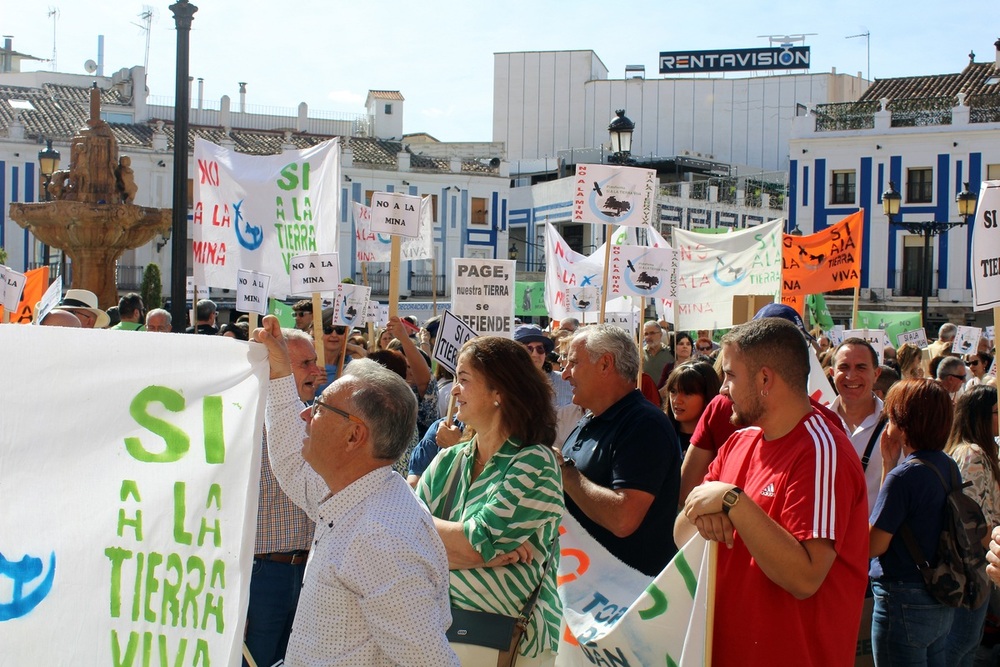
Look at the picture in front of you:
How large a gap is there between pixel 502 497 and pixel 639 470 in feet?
2.42

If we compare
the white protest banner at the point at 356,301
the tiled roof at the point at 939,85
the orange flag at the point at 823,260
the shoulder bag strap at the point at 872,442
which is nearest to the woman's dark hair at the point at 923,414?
the shoulder bag strap at the point at 872,442

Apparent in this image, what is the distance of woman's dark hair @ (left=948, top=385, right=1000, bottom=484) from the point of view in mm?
4980

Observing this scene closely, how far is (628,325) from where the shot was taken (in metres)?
14.9

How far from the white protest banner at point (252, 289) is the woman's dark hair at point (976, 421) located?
18.0ft

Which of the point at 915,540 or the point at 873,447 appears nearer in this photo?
the point at 915,540

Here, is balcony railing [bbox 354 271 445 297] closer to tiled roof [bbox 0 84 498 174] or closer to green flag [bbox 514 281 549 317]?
tiled roof [bbox 0 84 498 174]

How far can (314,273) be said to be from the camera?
9008 mm

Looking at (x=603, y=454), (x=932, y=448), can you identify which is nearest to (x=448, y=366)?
(x=603, y=454)

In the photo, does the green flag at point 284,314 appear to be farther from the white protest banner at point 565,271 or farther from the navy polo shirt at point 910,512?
the navy polo shirt at point 910,512

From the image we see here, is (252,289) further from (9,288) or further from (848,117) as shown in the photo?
(848,117)

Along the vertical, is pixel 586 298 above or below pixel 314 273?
below

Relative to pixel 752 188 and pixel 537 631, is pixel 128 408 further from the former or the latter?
pixel 752 188

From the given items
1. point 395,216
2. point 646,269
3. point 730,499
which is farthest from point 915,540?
point 646,269

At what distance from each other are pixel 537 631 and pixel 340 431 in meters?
0.97
